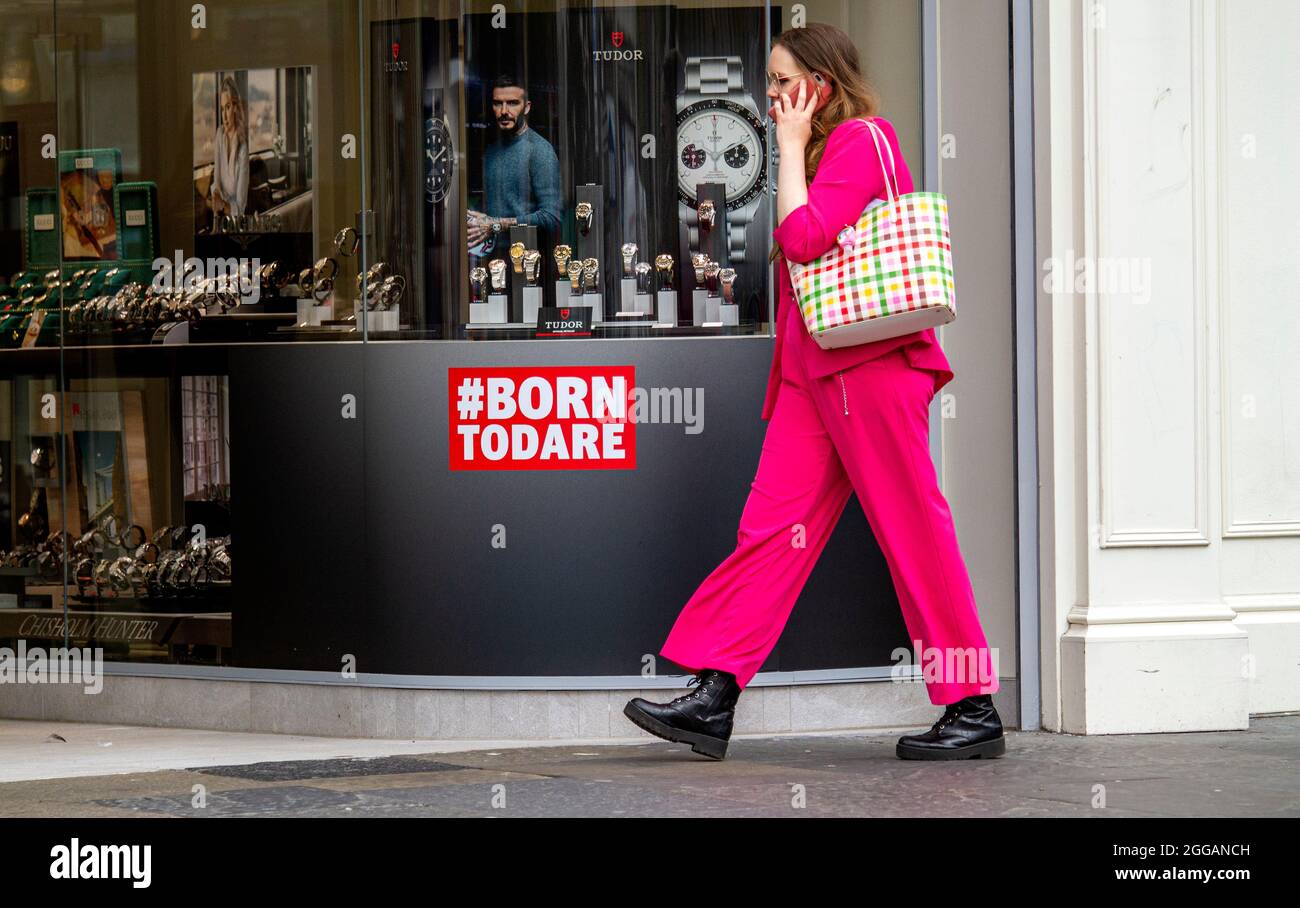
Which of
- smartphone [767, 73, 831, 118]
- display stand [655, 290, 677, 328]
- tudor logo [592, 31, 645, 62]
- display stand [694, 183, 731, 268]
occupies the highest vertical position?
tudor logo [592, 31, 645, 62]

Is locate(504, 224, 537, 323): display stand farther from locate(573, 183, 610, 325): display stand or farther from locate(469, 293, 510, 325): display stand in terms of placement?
locate(573, 183, 610, 325): display stand

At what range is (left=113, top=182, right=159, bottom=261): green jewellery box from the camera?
6.45m

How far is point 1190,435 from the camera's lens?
5.61 meters

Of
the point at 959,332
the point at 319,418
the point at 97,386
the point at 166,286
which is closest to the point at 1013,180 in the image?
the point at 959,332

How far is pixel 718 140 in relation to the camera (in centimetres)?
Answer: 590

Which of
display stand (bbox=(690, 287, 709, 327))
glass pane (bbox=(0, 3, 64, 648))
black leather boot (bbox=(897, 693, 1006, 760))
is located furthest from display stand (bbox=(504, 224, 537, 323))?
glass pane (bbox=(0, 3, 64, 648))

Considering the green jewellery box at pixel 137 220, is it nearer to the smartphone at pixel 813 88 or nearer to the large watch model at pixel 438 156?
the large watch model at pixel 438 156

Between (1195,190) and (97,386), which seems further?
(97,386)

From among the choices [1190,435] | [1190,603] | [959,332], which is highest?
[959,332]

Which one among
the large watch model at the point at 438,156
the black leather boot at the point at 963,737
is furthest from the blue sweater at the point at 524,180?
the black leather boot at the point at 963,737

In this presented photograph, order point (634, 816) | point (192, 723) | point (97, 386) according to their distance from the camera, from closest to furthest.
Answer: point (634, 816)
point (192, 723)
point (97, 386)

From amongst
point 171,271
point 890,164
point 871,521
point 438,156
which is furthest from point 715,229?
point 171,271

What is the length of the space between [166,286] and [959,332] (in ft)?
9.51

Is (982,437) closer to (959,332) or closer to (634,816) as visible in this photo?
(959,332)
